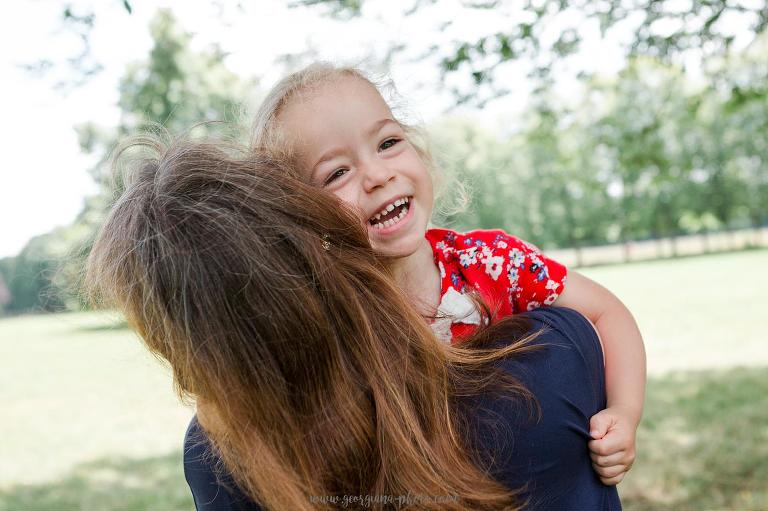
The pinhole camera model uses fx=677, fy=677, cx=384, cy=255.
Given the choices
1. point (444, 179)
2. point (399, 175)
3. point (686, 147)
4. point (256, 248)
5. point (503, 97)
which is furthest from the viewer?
point (686, 147)

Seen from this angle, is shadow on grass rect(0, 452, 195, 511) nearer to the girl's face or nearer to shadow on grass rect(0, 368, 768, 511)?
shadow on grass rect(0, 368, 768, 511)

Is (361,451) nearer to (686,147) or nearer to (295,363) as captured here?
(295,363)

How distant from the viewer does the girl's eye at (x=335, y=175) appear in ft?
6.75

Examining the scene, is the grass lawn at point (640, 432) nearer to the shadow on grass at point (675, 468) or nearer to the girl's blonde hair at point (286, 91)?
the shadow on grass at point (675, 468)

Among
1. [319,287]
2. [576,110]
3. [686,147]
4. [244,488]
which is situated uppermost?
[319,287]

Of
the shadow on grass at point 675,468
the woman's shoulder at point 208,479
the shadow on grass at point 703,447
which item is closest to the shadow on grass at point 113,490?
the shadow on grass at point 675,468

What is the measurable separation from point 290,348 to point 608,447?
2.33 feet

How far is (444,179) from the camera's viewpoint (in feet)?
10.4

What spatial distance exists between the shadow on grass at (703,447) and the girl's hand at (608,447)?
3.69 meters

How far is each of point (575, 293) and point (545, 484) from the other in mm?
971

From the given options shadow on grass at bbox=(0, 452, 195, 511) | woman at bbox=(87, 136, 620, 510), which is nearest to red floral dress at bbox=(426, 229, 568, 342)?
woman at bbox=(87, 136, 620, 510)

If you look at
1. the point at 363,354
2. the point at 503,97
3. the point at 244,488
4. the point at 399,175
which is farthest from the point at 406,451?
the point at 503,97

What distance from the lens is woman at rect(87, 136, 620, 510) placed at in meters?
1.25

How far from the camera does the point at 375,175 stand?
2.05m
